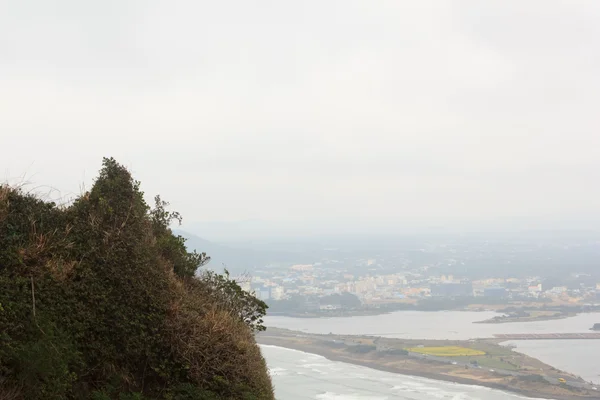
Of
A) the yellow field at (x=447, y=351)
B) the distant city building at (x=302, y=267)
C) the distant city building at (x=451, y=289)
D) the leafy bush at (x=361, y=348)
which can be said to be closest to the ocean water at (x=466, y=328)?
the yellow field at (x=447, y=351)

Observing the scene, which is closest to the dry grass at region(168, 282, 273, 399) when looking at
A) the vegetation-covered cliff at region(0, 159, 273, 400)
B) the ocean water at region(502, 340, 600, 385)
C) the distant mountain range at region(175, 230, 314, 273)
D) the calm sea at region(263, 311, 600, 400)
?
the vegetation-covered cliff at region(0, 159, 273, 400)

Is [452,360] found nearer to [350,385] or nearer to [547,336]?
[350,385]

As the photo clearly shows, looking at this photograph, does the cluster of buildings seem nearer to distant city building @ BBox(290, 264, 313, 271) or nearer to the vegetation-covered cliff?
distant city building @ BBox(290, 264, 313, 271)

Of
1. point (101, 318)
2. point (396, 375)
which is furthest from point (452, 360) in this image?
point (101, 318)

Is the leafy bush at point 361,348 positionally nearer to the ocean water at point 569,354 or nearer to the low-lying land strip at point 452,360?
the low-lying land strip at point 452,360

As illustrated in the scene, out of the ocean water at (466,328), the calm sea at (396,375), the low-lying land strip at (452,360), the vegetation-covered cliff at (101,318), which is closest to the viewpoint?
the vegetation-covered cliff at (101,318)
